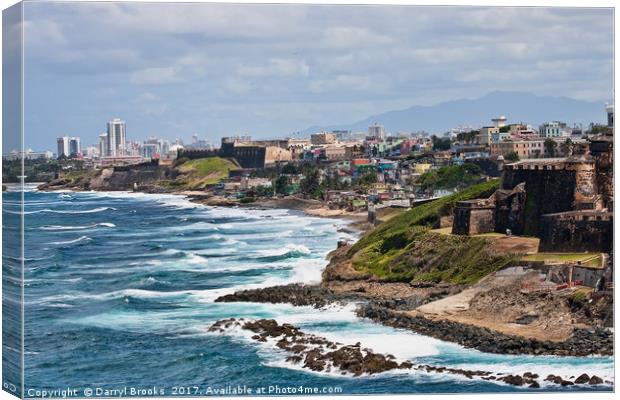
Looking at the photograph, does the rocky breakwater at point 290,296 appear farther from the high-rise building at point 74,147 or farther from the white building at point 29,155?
the high-rise building at point 74,147

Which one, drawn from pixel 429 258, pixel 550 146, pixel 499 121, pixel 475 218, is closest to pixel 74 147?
pixel 429 258

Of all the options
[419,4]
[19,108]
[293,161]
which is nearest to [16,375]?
[19,108]

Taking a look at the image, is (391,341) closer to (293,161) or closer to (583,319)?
(583,319)

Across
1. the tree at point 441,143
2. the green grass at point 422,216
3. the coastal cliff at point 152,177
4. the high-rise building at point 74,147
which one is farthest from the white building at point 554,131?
the high-rise building at point 74,147

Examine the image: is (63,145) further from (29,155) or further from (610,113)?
(610,113)

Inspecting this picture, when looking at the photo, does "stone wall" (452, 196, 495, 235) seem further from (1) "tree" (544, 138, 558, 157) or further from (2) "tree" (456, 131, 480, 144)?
(2) "tree" (456, 131, 480, 144)
